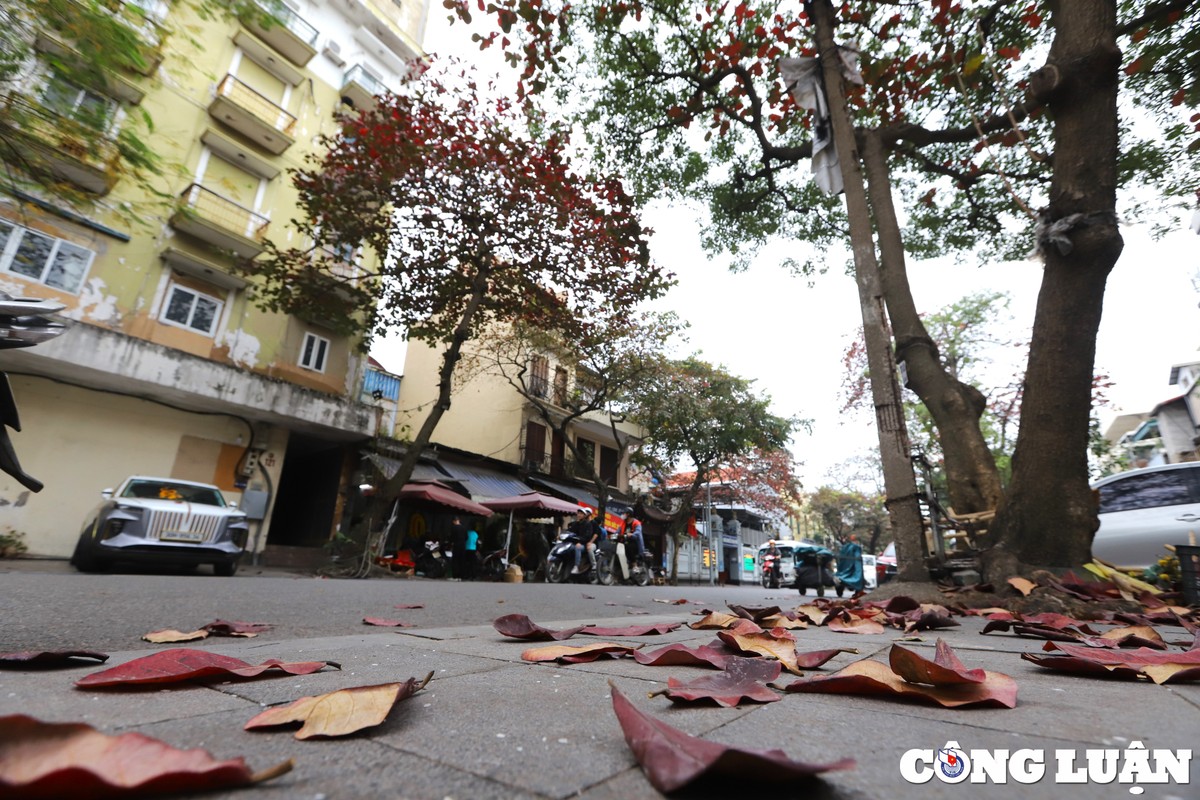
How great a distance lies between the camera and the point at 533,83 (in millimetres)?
6797

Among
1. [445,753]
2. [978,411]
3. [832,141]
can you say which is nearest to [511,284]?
[832,141]

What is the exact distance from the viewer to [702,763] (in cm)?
59

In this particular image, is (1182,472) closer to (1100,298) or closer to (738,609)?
(1100,298)

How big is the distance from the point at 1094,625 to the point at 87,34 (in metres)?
6.88

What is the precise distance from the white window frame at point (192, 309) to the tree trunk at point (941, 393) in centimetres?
1222

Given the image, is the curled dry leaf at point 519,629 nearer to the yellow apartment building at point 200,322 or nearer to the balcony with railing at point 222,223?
the yellow apartment building at point 200,322

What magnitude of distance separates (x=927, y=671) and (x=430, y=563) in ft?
39.7

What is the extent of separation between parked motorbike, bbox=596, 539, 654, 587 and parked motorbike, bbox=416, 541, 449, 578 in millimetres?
3445

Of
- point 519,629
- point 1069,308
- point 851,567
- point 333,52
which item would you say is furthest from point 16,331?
point 333,52

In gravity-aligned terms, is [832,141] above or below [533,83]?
below

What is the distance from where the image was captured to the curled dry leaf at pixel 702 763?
1.78ft

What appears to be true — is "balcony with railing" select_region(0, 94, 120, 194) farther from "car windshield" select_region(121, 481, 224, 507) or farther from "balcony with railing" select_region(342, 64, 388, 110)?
"balcony with railing" select_region(342, 64, 388, 110)

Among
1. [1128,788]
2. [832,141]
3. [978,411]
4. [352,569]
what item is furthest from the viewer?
[352,569]

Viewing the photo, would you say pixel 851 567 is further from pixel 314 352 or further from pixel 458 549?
pixel 314 352
